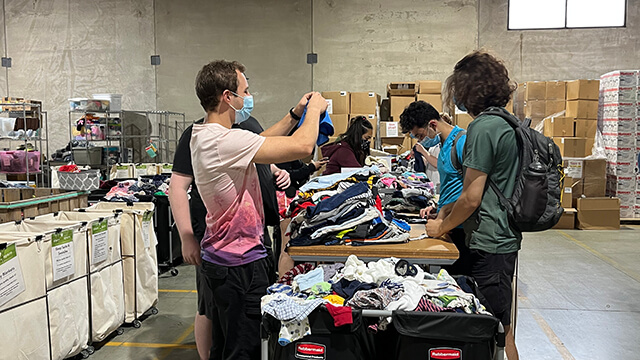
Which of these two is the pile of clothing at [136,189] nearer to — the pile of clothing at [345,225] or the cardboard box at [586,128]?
the pile of clothing at [345,225]

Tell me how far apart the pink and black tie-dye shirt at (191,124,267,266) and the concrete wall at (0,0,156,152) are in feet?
32.8

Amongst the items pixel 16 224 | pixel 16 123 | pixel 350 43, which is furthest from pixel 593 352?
pixel 16 123

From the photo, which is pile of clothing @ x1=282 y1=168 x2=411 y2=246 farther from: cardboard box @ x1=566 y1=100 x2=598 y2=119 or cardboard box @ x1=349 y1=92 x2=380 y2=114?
cardboard box @ x1=566 y1=100 x2=598 y2=119

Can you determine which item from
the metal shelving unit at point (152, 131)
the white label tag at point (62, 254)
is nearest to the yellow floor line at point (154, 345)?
the white label tag at point (62, 254)

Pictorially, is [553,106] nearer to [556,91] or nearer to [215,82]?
[556,91]

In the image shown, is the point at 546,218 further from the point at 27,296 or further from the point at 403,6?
the point at 403,6

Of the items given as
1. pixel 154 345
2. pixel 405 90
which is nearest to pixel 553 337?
pixel 154 345

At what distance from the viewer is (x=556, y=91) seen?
29.3 ft

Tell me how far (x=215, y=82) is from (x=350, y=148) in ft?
10.1

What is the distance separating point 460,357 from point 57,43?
1243cm

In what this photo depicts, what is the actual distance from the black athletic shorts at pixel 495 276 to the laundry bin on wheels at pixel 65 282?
2477mm

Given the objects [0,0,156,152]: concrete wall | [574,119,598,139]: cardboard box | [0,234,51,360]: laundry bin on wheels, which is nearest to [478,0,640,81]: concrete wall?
[574,119,598,139]: cardboard box

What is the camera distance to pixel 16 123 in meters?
9.48

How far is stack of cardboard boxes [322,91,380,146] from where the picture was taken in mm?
9289
